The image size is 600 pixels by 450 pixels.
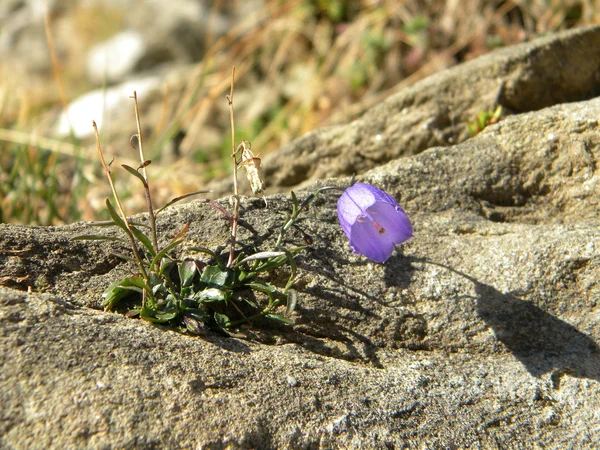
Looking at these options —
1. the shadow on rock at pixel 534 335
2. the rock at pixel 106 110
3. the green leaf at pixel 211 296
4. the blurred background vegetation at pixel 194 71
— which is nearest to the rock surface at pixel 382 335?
the shadow on rock at pixel 534 335

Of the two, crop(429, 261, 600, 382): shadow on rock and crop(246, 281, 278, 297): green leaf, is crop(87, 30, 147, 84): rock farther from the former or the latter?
crop(429, 261, 600, 382): shadow on rock

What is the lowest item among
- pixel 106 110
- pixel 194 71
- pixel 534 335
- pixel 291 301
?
pixel 534 335

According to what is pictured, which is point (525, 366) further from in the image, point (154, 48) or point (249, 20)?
point (154, 48)

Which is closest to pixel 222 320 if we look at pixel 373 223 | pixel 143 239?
pixel 143 239

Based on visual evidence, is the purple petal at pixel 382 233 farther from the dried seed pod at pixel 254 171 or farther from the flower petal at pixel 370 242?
the dried seed pod at pixel 254 171

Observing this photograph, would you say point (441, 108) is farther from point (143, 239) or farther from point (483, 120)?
point (143, 239)

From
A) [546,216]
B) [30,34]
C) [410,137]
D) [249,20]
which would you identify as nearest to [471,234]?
[546,216]
